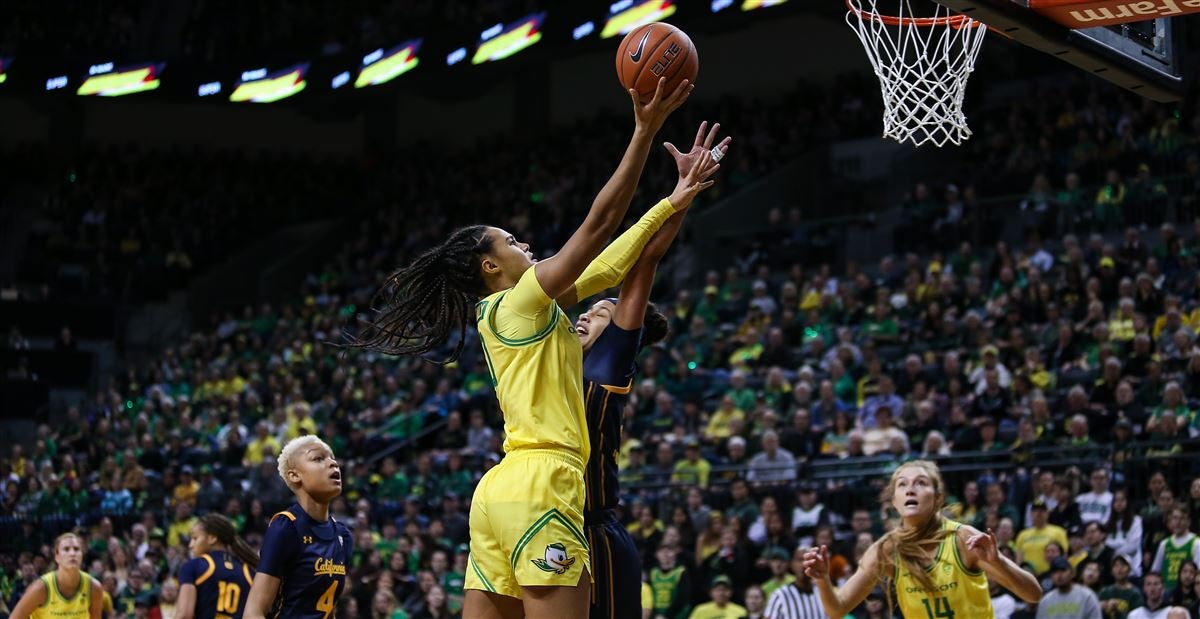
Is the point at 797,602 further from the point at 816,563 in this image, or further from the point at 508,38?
the point at 508,38

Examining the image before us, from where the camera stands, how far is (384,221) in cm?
2669

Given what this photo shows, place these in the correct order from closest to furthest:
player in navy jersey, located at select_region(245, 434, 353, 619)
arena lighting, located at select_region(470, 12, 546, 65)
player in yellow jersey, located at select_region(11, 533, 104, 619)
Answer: player in navy jersey, located at select_region(245, 434, 353, 619), player in yellow jersey, located at select_region(11, 533, 104, 619), arena lighting, located at select_region(470, 12, 546, 65)

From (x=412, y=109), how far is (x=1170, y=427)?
20.3 m

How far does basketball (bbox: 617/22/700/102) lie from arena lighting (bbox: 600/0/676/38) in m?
15.6

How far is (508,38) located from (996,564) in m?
18.3

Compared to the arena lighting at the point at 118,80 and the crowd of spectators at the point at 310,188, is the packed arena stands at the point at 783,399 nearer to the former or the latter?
the crowd of spectators at the point at 310,188

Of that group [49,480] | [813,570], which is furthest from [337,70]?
[813,570]

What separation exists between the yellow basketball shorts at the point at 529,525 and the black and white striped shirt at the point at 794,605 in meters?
6.45

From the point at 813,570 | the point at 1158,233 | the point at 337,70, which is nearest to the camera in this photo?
the point at 813,570

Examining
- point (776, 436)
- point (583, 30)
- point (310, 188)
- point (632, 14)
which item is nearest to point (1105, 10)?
point (776, 436)

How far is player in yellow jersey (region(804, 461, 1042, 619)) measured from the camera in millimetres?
6270

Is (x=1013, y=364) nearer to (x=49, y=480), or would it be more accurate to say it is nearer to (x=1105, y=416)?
(x=1105, y=416)

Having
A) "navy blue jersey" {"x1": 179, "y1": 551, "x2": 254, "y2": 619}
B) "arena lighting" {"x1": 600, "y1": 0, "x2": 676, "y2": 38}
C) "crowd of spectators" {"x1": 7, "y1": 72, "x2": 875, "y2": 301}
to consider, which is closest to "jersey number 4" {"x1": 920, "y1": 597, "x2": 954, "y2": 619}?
"navy blue jersey" {"x1": 179, "y1": 551, "x2": 254, "y2": 619}

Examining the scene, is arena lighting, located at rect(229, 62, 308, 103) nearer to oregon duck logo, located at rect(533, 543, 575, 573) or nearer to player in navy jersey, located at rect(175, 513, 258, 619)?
player in navy jersey, located at rect(175, 513, 258, 619)
